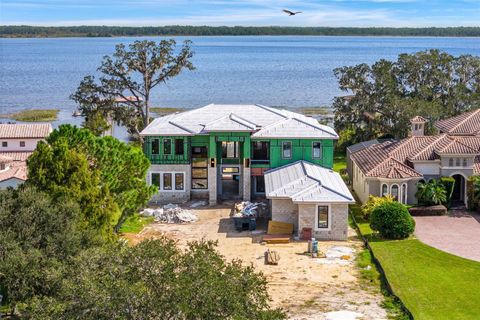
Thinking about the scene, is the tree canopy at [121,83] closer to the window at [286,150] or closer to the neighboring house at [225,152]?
the neighboring house at [225,152]

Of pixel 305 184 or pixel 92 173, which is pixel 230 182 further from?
pixel 92 173

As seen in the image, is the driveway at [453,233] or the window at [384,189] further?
the window at [384,189]

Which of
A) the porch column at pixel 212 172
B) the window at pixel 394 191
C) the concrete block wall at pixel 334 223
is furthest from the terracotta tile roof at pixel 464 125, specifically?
the porch column at pixel 212 172

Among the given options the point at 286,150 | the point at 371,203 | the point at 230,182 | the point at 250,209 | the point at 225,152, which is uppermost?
the point at 286,150

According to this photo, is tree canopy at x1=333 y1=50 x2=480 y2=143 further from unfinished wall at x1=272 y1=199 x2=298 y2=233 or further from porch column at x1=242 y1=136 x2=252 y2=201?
unfinished wall at x1=272 y1=199 x2=298 y2=233

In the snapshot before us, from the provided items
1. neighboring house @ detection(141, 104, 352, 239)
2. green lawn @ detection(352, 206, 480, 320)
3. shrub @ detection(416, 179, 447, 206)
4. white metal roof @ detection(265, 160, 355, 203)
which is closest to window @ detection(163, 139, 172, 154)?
neighboring house @ detection(141, 104, 352, 239)

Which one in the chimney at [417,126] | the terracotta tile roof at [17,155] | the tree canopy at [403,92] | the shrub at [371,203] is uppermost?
the tree canopy at [403,92]

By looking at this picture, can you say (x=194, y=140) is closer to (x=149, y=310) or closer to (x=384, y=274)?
(x=384, y=274)

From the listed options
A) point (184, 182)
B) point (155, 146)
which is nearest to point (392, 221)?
point (184, 182)
